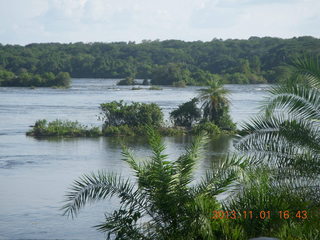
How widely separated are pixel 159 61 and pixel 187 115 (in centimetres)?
13677

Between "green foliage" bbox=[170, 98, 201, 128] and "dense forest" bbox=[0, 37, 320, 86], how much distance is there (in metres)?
85.7

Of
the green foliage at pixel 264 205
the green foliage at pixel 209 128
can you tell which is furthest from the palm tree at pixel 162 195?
the green foliage at pixel 209 128

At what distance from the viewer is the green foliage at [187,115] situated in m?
46.9

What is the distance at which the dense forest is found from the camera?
454ft

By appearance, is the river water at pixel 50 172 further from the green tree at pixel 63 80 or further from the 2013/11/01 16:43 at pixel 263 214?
the green tree at pixel 63 80

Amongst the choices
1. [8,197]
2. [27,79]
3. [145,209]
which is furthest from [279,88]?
[27,79]

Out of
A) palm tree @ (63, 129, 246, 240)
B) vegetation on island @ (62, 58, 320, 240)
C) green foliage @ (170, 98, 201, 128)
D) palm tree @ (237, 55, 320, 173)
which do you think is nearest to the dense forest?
green foliage @ (170, 98, 201, 128)

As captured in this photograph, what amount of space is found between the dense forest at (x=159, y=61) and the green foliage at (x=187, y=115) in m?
85.7

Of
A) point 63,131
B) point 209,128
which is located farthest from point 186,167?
point 209,128

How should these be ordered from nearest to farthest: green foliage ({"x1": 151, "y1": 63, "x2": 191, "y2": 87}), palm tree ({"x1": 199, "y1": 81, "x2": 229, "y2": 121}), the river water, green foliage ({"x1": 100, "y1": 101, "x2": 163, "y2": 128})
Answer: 1. the river water
2. green foliage ({"x1": 100, "y1": 101, "x2": 163, "y2": 128})
3. palm tree ({"x1": 199, "y1": 81, "x2": 229, "y2": 121})
4. green foliage ({"x1": 151, "y1": 63, "x2": 191, "y2": 87})

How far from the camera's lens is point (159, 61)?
18300 cm

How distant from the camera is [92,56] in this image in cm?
18312

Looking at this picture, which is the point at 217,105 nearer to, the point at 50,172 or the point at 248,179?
the point at 50,172

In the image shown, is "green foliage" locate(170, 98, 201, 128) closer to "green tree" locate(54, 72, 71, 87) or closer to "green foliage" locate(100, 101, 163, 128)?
"green foliage" locate(100, 101, 163, 128)
